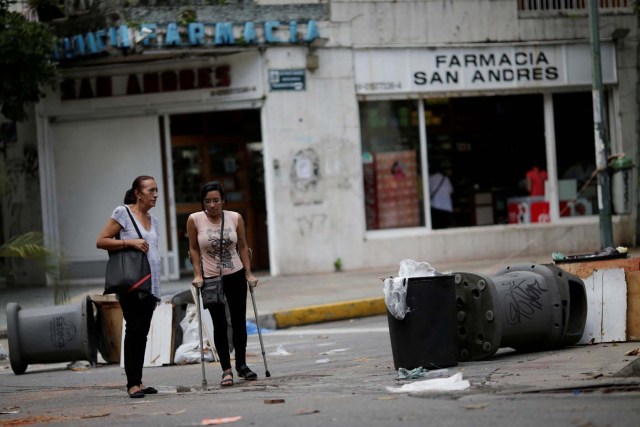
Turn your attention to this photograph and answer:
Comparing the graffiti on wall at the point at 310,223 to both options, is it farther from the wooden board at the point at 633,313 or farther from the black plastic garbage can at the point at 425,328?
the black plastic garbage can at the point at 425,328

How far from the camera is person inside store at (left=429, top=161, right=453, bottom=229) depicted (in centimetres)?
2350

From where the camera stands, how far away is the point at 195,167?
23609 millimetres

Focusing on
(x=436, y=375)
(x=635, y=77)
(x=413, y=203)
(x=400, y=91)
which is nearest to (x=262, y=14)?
(x=400, y=91)

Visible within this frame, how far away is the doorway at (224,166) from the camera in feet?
76.9

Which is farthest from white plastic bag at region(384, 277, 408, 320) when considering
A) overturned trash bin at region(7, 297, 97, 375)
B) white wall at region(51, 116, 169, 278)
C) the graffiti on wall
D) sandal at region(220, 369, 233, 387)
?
white wall at region(51, 116, 169, 278)

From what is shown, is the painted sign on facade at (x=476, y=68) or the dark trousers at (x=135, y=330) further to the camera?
the painted sign on facade at (x=476, y=68)

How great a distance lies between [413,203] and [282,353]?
10.1 metres

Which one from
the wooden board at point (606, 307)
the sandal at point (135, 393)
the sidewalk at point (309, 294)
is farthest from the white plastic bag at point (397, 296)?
the sidewalk at point (309, 294)

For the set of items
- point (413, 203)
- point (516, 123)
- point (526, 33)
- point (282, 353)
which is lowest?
point (282, 353)

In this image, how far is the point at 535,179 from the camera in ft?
79.2

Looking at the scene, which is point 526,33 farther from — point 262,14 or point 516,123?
point 262,14

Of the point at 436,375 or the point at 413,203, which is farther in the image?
the point at 413,203

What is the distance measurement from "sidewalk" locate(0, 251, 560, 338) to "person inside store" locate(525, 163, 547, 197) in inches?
58.0

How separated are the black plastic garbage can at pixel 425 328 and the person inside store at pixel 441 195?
13008 mm
